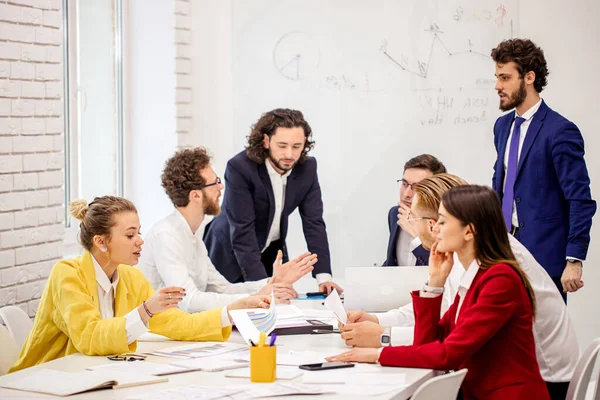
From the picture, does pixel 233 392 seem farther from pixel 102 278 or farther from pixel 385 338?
pixel 102 278

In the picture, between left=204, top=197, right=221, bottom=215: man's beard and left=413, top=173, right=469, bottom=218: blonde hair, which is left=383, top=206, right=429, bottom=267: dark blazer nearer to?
left=204, top=197, right=221, bottom=215: man's beard

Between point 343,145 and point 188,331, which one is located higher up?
point 343,145

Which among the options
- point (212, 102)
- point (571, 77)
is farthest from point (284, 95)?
point (571, 77)

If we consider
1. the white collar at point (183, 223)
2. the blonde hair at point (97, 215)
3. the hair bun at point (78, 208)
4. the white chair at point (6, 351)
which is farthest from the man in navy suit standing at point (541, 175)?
the white chair at point (6, 351)

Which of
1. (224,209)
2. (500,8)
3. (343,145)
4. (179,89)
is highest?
(500,8)

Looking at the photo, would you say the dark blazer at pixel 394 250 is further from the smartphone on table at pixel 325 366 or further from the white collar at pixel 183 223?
the smartphone on table at pixel 325 366

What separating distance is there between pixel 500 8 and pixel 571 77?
600 millimetres

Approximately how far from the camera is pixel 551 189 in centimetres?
393

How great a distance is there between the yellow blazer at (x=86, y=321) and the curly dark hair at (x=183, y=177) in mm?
809

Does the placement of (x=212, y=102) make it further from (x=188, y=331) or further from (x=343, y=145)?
(x=188, y=331)

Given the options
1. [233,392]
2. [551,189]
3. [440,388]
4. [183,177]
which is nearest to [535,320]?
[440,388]

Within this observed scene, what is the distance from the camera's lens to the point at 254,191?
15.0ft

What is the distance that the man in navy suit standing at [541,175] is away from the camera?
3.80 m

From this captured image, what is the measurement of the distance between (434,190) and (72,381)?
1.32 metres
